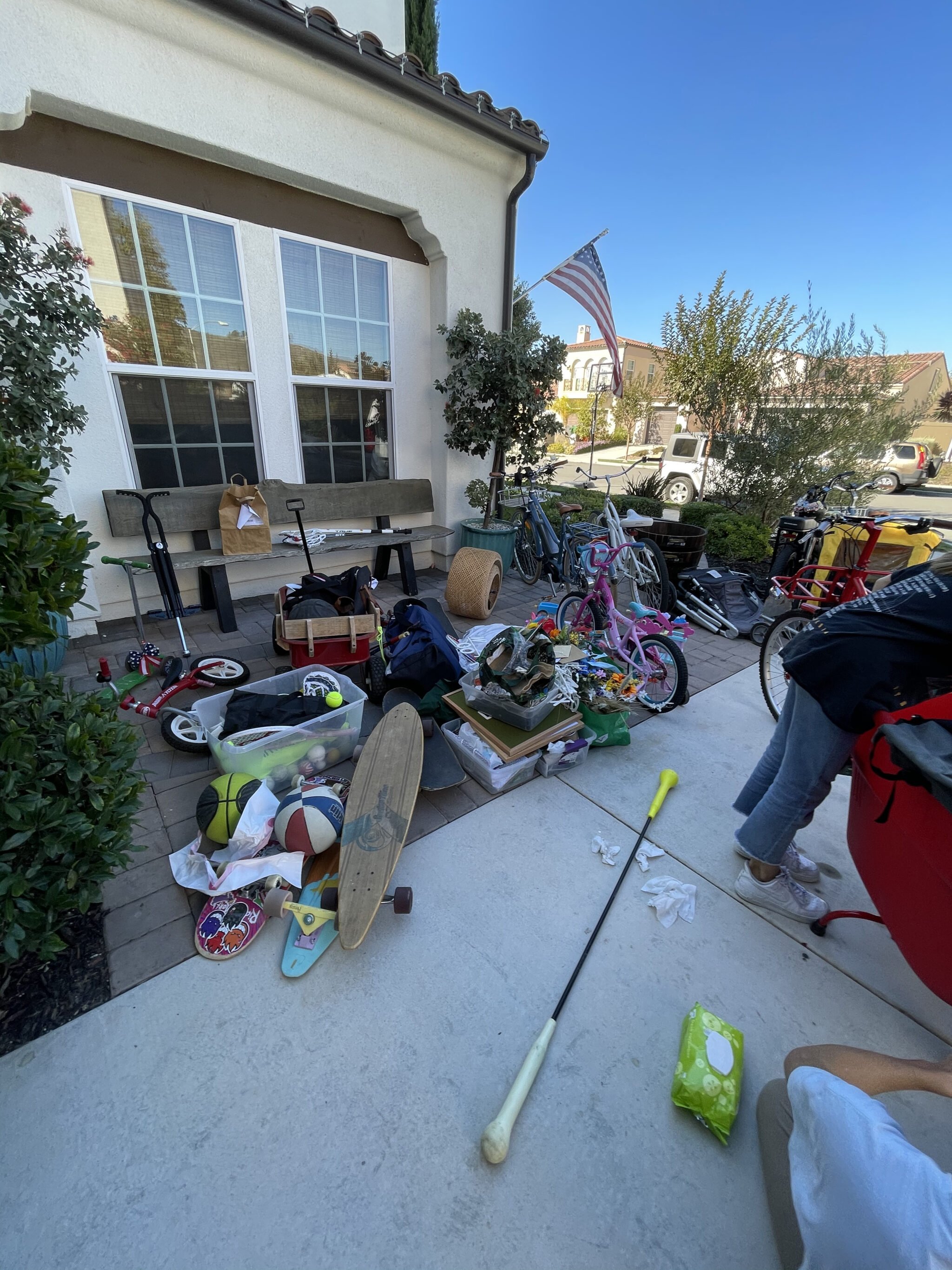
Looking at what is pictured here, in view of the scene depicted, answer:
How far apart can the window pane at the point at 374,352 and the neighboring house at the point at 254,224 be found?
0.02 metres

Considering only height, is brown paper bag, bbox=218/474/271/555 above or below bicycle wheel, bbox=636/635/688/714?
above

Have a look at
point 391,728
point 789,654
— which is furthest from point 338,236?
point 789,654

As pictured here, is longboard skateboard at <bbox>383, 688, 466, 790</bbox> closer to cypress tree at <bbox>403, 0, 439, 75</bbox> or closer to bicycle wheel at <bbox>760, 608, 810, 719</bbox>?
bicycle wheel at <bbox>760, 608, 810, 719</bbox>

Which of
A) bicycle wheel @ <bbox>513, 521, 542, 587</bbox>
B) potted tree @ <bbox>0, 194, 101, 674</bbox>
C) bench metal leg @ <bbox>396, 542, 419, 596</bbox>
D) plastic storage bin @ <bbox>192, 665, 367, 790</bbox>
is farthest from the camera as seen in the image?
bicycle wheel @ <bbox>513, 521, 542, 587</bbox>

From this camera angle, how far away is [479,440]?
5.21 meters

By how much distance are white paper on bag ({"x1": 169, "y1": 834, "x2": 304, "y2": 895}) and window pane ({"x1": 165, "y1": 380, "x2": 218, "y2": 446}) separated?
3.74 meters

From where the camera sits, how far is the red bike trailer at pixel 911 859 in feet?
4.11

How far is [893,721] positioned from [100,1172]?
2.41m

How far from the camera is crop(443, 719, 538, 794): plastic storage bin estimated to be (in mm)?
2568

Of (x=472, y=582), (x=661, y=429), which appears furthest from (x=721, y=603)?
(x=661, y=429)

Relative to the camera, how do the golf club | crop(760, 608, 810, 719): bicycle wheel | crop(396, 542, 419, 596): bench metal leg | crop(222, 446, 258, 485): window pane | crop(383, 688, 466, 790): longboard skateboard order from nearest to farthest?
the golf club → crop(383, 688, 466, 790): longboard skateboard → crop(760, 608, 810, 719): bicycle wheel → crop(222, 446, 258, 485): window pane → crop(396, 542, 419, 596): bench metal leg

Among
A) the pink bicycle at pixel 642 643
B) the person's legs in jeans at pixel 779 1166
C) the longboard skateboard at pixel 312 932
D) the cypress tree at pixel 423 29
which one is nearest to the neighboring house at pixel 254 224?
the cypress tree at pixel 423 29

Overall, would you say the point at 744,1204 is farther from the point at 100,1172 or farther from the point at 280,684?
the point at 280,684

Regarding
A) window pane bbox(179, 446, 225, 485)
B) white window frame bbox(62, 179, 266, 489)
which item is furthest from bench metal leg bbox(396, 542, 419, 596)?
window pane bbox(179, 446, 225, 485)
